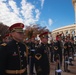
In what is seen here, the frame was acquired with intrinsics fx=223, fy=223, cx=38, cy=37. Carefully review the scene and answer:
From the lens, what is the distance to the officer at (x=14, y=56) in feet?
13.3

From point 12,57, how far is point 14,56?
0.04 m

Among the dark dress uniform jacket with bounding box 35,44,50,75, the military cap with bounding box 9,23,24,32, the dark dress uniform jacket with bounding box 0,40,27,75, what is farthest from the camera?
the dark dress uniform jacket with bounding box 35,44,50,75

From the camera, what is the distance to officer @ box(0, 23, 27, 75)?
4066mm

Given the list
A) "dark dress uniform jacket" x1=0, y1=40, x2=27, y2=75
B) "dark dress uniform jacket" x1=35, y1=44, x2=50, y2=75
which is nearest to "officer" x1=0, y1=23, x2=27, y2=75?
"dark dress uniform jacket" x1=0, y1=40, x2=27, y2=75

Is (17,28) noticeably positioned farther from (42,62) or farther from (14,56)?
(42,62)

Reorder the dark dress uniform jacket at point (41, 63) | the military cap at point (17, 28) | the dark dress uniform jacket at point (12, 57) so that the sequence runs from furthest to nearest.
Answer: the dark dress uniform jacket at point (41, 63)
the military cap at point (17, 28)
the dark dress uniform jacket at point (12, 57)

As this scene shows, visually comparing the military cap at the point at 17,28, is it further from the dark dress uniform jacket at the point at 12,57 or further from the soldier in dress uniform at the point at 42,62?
the soldier in dress uniform at the point at 42,62

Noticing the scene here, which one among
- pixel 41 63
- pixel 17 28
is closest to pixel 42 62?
pixel 41 63

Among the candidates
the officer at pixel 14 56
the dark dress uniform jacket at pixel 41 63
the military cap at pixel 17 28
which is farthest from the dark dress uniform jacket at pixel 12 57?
the dark dress uniform jacket at pixel 41 63

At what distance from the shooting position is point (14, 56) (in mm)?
4176

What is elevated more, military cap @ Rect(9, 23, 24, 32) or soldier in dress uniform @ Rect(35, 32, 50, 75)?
military cap @ Rect(9, 23, 24, 32)

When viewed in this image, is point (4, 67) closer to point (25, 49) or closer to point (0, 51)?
point (0, 51)

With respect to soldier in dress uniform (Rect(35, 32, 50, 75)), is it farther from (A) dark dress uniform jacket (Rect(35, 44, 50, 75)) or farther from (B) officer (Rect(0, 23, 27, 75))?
(B) officer (Rect(0, 23, 27, 75))

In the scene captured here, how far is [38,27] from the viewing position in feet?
247
